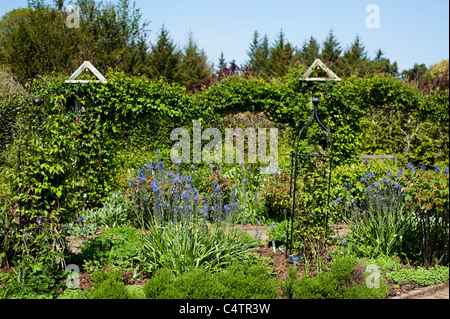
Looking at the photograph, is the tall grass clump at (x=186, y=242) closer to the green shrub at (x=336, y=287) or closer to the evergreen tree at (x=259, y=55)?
the green shrub at (x=336, y=287)

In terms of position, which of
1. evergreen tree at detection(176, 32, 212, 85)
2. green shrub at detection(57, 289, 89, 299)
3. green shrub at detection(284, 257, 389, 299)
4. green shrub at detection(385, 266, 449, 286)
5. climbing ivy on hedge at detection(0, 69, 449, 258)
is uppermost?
evergreen tree at detection(176, 32, 212, 85)

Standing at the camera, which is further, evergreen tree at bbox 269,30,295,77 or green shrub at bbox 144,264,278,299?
evergreen tree at bbox 269,30,295,77

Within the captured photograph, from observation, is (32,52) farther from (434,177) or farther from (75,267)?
(434,177)

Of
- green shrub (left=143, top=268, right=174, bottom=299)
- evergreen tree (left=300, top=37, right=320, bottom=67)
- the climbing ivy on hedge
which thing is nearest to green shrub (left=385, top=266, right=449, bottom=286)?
green shrub (left=143, top=268, right=174, bottom=299)

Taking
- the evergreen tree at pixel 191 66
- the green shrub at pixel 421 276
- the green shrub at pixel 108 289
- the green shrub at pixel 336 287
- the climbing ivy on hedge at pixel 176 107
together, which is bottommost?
the green shrub at pixel 421 276

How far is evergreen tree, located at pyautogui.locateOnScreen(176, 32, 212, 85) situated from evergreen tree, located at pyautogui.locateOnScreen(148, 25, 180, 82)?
44 centimetres

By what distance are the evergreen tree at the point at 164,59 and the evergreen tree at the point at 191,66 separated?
44cm

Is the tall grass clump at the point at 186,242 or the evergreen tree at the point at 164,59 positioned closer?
the tall grass clump at the point at 186,242

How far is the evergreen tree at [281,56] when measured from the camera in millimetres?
23922

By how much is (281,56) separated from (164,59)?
733cm

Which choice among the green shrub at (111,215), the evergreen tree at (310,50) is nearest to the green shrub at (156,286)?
the green shrub at (111,215)

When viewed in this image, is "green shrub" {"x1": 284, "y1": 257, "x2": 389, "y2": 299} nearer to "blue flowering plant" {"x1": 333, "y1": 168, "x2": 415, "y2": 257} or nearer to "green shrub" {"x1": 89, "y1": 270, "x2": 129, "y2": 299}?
"blue flowering plant" {"x1": 333, "y1": 168, "x2": 415, "y2": 257}

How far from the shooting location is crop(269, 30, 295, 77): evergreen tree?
78.5 ft

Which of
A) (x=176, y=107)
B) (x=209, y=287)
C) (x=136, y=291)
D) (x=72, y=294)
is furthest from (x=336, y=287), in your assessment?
(x=176, y=107)
